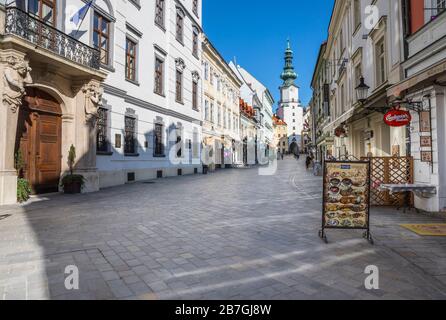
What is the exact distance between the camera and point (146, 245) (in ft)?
15.8

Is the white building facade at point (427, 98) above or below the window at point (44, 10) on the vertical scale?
below

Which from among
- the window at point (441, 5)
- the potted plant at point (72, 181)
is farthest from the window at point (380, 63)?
the potted plant at point (72, 181)

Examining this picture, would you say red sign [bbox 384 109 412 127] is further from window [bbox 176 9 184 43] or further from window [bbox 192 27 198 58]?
window [bbox 192 27 198 58]

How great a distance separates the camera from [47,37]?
32.3 feet

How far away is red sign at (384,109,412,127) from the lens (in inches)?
304

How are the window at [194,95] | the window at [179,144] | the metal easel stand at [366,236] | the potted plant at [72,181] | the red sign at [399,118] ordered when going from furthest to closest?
the window at [194,95], the window at [179,144], the potted plant at [72,181], the red sign at [399,118], the metal easel stand at [366,236]

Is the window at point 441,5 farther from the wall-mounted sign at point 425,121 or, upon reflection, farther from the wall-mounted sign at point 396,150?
the wall-mounted sign at point 396,150

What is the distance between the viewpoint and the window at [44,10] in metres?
10.2

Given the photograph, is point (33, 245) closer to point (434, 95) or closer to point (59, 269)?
point (59, 269)

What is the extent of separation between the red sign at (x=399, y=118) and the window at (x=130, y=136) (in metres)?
12.8

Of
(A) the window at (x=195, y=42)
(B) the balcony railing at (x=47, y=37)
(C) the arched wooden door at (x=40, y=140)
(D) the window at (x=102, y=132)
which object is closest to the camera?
(B) the balcony railing at (x=47, y=37)

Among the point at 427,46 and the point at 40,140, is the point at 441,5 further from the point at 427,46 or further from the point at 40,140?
the point at 40,140

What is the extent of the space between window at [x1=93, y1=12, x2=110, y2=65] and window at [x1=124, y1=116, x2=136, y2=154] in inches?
132

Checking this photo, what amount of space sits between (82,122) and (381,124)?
40.9 feet
